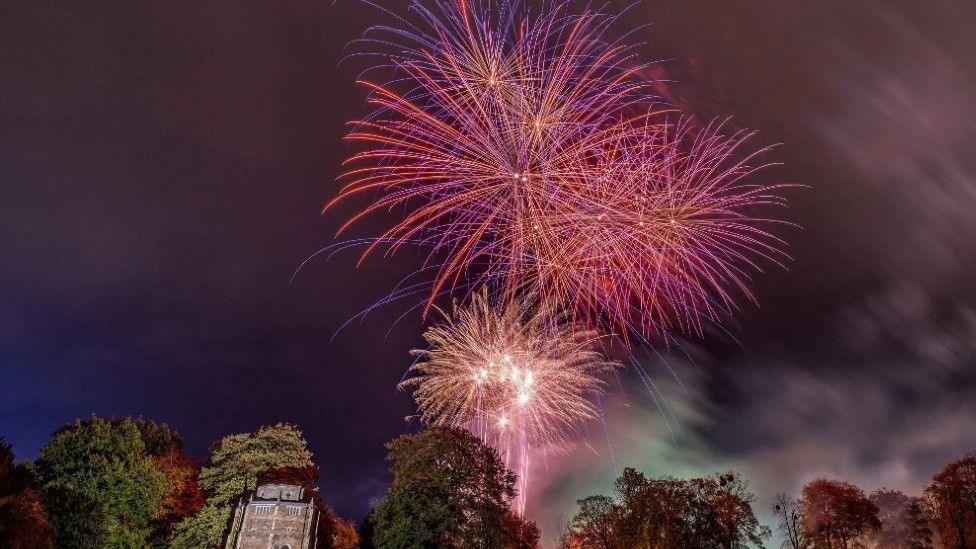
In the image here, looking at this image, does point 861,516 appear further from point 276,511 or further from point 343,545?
point 276,511

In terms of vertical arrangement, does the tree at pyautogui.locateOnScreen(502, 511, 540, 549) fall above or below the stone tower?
above

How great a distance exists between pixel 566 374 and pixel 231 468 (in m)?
22.0

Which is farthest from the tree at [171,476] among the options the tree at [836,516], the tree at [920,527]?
the tree at [920,527]

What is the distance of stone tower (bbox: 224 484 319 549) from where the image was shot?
86.8 ft

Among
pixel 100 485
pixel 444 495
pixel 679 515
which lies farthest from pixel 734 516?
pixel 100 485

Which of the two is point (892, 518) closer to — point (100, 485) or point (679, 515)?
point (679, 515)

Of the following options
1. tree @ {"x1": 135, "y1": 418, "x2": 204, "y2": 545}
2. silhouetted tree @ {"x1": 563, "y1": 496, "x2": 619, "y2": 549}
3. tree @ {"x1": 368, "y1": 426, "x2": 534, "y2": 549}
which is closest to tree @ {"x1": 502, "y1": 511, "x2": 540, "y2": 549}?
silhouetted tree @ {"x1": 563, "y1": 496, "x2": 619, "y2": 549}

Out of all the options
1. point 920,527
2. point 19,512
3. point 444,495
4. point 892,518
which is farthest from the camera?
point 892,518

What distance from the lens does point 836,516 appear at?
54.2 meters

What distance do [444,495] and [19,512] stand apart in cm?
1960

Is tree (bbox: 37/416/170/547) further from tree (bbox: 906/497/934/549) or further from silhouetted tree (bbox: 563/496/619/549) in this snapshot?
tree (bbox: 906/497/934/549)

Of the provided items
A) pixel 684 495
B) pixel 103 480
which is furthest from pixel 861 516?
pixel 103 480

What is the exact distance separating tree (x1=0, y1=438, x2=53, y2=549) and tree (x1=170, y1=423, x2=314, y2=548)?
6.91 meters

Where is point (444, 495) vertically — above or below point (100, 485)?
below
